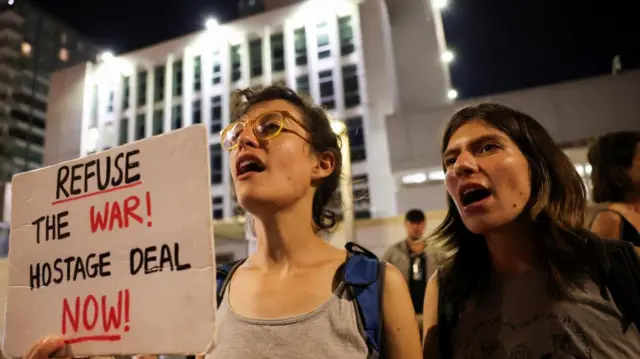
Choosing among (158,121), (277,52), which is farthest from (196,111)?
(277,52)

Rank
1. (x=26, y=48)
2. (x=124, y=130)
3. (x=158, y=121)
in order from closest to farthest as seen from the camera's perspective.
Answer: (x=158, y=121), (x=124, y=130), (x=26, y=48)

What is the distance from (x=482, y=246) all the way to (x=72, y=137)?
26.3 metres

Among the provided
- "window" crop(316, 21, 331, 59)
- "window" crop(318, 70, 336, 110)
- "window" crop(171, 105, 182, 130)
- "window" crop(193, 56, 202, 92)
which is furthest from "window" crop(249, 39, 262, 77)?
"window" crop(171, 105, 182, 130)

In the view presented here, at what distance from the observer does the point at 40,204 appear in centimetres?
164

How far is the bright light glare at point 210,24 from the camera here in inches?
893

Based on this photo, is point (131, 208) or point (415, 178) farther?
point (415, 178)

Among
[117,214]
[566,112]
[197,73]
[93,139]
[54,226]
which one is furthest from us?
[93,139]

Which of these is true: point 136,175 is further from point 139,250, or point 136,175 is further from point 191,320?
point 191,320

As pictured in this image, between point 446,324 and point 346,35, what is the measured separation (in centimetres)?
2014

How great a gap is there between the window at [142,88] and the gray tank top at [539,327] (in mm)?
24823

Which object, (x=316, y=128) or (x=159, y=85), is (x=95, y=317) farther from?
(x=159, y=85)

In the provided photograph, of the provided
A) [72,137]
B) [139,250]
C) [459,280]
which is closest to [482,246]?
[459,280]

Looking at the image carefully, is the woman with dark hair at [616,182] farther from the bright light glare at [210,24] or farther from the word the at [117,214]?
the bright light glare at [210,24]

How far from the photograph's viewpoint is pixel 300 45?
21.5 m
